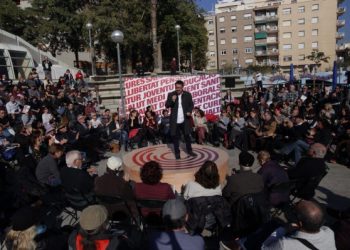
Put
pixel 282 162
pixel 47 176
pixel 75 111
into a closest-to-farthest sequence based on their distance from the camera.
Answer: pixel 47 176
pixel 282 162
pixel 75 111

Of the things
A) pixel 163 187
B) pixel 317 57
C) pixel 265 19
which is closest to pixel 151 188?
pixel 163 187

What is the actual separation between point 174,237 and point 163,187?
1.72 meters

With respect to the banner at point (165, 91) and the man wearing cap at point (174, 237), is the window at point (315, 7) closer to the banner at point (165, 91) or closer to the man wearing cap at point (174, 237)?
the banner at point (165, 91)

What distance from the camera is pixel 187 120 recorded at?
8.27 m

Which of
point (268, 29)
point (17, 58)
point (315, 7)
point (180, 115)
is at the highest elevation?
point (315, 7)

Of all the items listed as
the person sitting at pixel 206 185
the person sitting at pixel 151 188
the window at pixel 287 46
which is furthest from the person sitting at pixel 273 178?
the window at pixel 287 46

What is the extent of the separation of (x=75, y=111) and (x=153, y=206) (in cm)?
1001

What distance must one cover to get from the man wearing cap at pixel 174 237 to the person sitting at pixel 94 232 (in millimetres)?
400

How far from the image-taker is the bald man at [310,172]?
5769 mm

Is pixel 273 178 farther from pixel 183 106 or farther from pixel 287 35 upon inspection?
pixel 287 35

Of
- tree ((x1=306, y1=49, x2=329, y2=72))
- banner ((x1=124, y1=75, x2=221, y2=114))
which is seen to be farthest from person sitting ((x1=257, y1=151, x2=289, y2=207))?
tree ((x1=306, y1=49, x2=329, y2=72))

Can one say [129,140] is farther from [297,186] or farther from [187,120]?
[297,186]

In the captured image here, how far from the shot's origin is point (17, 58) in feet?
87.6

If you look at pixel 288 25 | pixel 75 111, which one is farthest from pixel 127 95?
pixel 288 25
